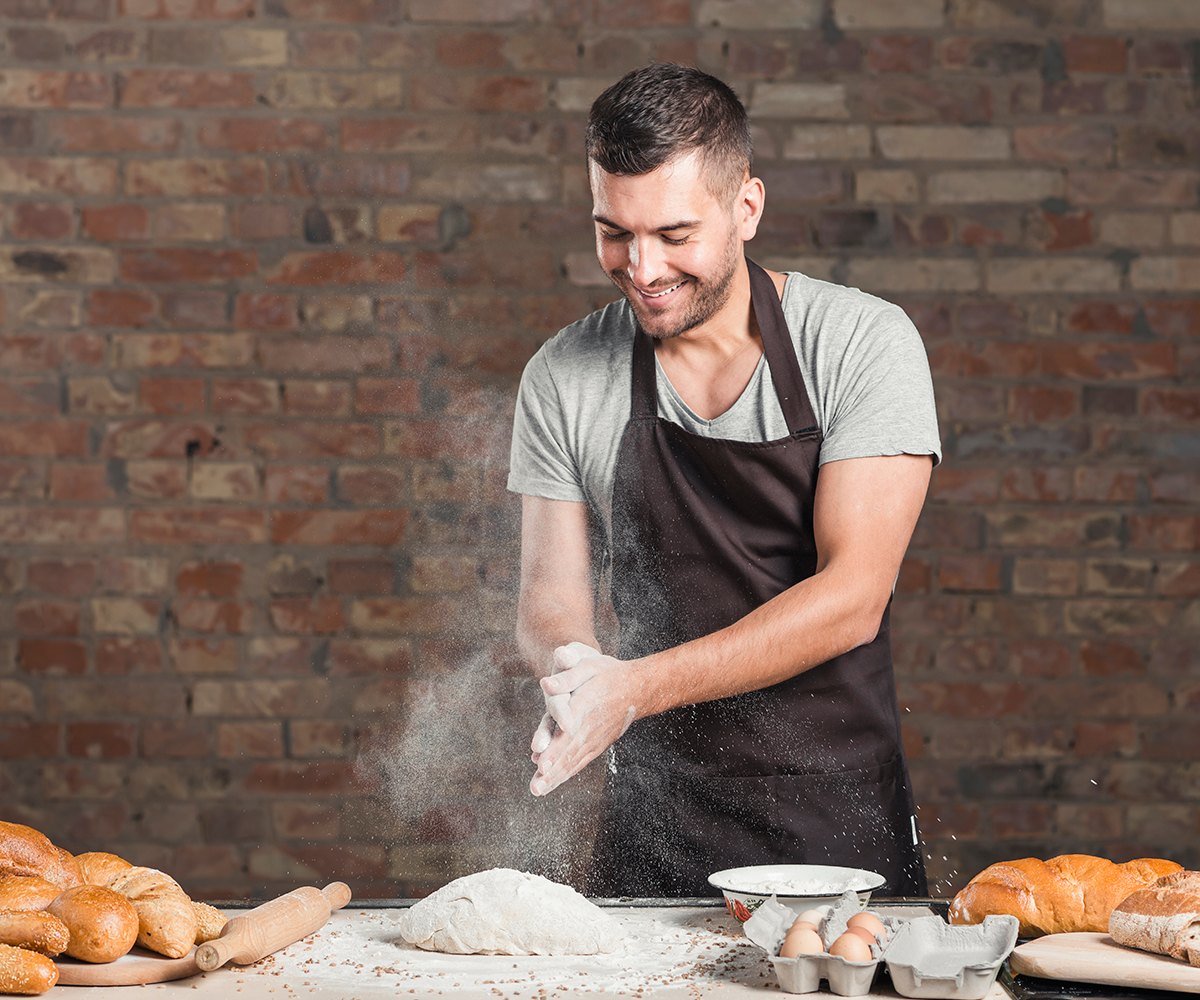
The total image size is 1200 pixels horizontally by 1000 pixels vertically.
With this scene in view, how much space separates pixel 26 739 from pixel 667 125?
2.01 meters

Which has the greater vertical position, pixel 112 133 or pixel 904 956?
pixel 112 133

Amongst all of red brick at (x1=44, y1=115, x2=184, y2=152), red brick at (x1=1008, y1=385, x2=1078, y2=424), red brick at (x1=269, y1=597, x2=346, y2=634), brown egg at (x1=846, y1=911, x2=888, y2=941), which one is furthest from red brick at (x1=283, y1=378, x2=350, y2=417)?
brown egg at (x1=846, y1=911, x2=888, y2=941)

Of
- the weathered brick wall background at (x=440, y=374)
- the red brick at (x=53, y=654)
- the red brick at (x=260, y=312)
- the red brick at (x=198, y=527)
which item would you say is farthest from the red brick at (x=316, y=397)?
the red brick at (x=53, y=654)

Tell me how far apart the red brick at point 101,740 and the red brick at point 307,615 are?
15.8 inches

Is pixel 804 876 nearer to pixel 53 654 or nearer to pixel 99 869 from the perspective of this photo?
pixel 99 869

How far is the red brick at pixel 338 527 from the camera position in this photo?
2.74 metres

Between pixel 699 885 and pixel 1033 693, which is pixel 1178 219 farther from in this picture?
pixel 699 885

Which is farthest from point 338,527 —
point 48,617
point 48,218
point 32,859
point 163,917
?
point 163,917

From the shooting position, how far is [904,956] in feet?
3.70

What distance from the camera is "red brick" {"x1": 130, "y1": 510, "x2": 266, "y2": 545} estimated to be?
274 centimetres

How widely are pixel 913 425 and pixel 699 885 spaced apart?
0.72m

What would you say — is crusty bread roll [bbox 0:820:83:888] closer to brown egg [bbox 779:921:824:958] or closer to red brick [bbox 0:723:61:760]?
brown egg [bbox 779:921:824:958]

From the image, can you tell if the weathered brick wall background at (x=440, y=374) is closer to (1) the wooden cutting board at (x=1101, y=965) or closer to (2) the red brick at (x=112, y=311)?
(2) the red brick at (x=112, y=311)

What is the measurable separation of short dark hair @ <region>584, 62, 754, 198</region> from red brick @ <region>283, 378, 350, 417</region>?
44.5 inches
